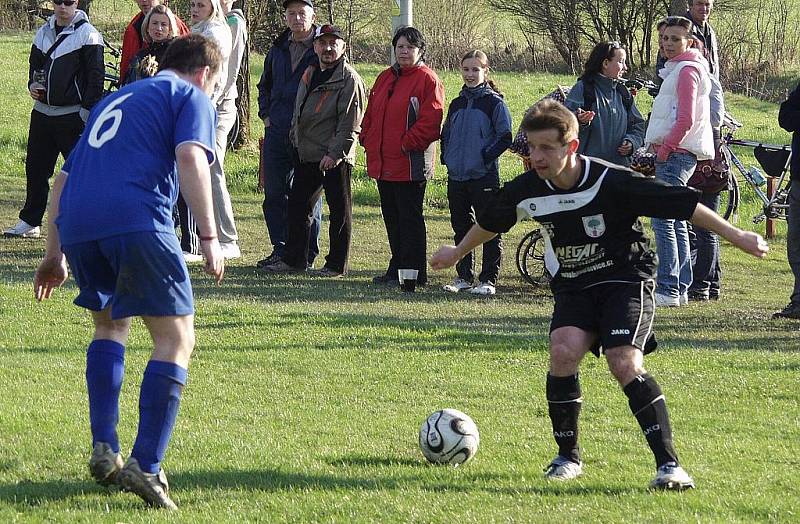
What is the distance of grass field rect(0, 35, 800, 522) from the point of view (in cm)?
511

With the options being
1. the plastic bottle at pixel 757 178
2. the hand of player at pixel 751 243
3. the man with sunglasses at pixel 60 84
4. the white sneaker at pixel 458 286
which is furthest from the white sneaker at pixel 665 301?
the man with sunglasses at pixel 60 84

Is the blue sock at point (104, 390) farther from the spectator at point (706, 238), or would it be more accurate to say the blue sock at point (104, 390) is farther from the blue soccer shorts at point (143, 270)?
the spectator at point (706, 238)

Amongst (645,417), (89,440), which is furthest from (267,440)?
(645,417)

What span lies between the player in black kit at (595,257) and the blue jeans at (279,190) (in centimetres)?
624

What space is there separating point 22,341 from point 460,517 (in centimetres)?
438

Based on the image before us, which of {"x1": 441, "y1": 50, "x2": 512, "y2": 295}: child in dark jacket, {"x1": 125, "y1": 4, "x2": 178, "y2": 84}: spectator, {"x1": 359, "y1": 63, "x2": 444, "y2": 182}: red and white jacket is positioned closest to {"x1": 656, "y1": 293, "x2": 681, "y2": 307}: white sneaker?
{"x1": 441, "y1": 50, "x2": 512, "y2": 295}: child in dark jacket

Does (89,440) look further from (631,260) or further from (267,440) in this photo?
(631,260)

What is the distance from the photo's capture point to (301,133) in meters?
11.2

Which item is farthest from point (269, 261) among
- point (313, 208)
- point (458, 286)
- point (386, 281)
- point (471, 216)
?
point (471, 216)

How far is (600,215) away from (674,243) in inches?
206

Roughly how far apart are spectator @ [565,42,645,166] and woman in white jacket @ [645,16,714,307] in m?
0.33

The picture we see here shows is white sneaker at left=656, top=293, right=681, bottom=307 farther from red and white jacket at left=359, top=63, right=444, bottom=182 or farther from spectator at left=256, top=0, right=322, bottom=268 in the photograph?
spectator at left=256, top=0, right=322, bottom=268

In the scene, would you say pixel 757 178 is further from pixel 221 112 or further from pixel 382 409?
pixel 382 409

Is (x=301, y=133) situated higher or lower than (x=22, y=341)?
higher
